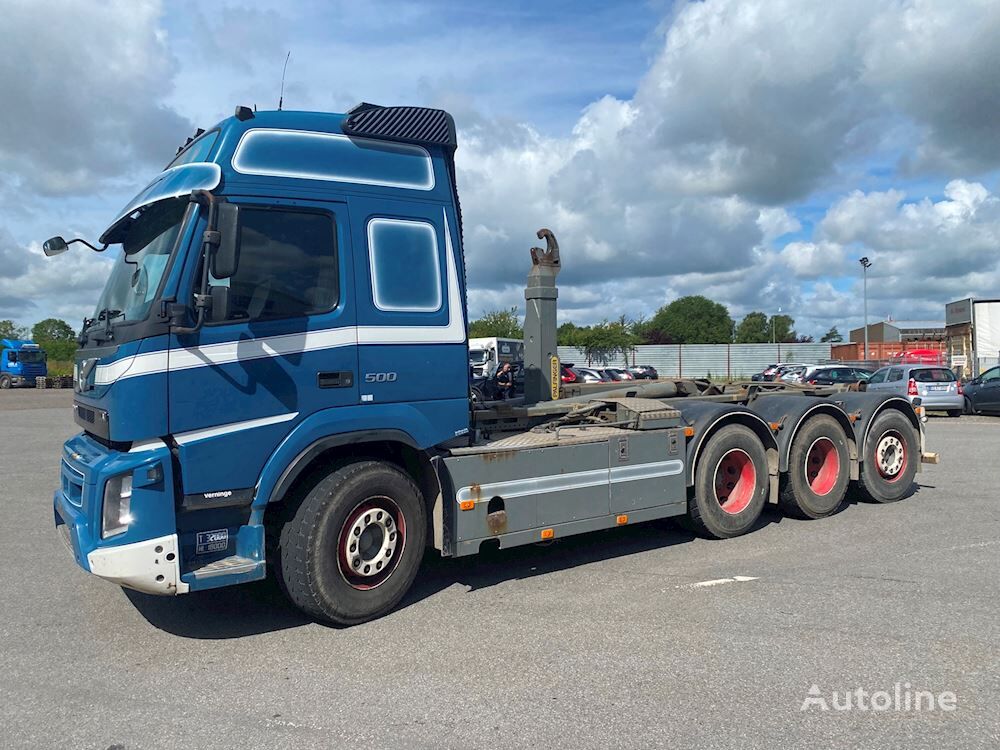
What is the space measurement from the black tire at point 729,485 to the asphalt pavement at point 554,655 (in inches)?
9.8

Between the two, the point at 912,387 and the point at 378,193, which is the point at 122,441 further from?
the point at 912,387

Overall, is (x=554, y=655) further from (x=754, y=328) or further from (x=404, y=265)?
(x=754, y=328)

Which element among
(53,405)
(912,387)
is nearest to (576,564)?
(912,387)

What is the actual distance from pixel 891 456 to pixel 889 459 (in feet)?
0.15

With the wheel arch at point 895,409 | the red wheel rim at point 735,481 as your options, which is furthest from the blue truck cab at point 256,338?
the wheel arch at point 895,409

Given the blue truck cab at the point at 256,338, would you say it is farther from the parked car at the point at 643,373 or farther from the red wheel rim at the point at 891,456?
the parked car at the point at 643,373

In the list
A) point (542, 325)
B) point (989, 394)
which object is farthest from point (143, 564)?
point (989, 394)

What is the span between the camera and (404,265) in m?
5.71

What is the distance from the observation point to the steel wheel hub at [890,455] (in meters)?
9.43

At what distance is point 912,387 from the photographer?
22750 mm

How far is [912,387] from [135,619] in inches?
880

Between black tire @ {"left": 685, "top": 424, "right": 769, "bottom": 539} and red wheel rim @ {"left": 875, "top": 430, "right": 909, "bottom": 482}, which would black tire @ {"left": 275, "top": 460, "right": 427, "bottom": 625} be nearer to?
black tire @ {"left": 685, "top": 424, "right": 769, "bottom": 539}

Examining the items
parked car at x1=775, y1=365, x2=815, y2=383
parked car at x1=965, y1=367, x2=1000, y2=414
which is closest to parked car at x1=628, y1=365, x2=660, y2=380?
parked car at x1=775, y1=365, x2=815, y2=383

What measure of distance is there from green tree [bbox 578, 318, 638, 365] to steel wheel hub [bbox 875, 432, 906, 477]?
40188 millimetres
